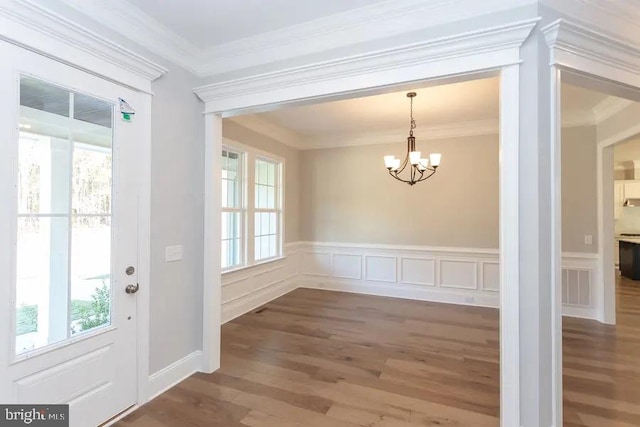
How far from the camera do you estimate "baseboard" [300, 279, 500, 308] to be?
4543 millimetres

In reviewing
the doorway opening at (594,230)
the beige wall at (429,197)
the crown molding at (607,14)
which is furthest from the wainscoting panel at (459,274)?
the crown molding at (607,14)

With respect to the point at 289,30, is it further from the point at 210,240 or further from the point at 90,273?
the point at 90,273

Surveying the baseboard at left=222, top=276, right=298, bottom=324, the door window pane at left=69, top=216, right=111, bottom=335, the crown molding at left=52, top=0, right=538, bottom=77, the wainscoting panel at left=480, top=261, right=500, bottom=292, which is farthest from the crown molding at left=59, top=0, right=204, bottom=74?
the wainscoting panel at left=480, top=261, right=500, bottom=292

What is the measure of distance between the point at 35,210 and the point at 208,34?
5.54 feet

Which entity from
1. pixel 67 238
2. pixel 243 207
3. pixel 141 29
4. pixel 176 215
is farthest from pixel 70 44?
pixel 243 207

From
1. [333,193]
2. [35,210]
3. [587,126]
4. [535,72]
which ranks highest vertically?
[587,126]

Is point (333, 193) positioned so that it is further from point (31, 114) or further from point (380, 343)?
point (31, 114)

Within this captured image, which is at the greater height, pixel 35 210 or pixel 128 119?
pixel 128 119

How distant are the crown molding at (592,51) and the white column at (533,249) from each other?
9 cm

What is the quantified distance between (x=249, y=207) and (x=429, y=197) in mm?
2905

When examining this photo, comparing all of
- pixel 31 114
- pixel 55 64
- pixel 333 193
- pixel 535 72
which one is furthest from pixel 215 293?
pixel 333 193

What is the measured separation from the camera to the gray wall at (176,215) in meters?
2.29

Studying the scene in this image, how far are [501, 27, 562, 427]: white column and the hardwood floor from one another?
0.43 meters

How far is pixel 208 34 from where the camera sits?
2.32 metres
